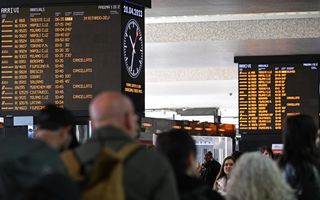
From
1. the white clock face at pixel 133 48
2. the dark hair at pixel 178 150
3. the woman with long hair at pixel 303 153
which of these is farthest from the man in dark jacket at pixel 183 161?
the white clock face at pixel 133 48

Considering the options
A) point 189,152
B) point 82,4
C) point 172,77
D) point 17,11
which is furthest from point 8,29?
point 172,77

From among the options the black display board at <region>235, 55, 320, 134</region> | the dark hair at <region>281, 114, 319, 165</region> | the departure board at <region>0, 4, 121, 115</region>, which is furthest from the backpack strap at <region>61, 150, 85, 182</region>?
the black display board at <region>235, 55, 320, 134</region>

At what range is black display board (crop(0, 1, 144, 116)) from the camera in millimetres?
9484

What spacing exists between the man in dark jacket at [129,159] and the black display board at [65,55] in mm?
5536

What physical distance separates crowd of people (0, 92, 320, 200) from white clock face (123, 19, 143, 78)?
4419 millimetres

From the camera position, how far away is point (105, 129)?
3.80m

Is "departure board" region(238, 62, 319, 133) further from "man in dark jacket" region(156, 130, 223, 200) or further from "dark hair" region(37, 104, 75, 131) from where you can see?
"dark hair" region(37, 104, 75, 131)

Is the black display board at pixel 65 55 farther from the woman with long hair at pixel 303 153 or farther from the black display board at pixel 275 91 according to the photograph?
the black display board at pixel 275 91

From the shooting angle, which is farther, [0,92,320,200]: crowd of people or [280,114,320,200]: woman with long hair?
[280,114,320,200]: woman with long hair

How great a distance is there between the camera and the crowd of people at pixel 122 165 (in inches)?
130

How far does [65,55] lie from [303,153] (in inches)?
200

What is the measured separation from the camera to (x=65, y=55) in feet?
32.0

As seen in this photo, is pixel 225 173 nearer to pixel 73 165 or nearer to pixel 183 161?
pixel 183 161

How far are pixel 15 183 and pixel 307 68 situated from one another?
498 inches
